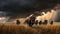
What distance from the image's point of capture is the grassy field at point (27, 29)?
238 centimetres

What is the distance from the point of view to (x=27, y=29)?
7.88 ft

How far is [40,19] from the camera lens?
101 inches

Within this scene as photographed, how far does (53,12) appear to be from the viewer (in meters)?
2.57

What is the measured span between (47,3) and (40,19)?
0.28 m

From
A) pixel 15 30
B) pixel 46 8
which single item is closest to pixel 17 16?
pixel 15 30

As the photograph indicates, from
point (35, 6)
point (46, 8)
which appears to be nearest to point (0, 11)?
point (35, 6)

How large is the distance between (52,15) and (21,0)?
57cm

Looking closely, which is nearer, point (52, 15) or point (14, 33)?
point (14, 33)

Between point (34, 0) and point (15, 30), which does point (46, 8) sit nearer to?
point (34, 0)

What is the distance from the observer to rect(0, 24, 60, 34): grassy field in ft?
7.82

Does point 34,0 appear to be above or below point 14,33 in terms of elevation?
above

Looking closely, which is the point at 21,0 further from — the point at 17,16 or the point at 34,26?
the point at 34,26

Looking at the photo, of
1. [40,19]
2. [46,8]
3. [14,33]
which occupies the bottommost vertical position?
[14,33]

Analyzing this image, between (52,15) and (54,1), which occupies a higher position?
(54,1)
